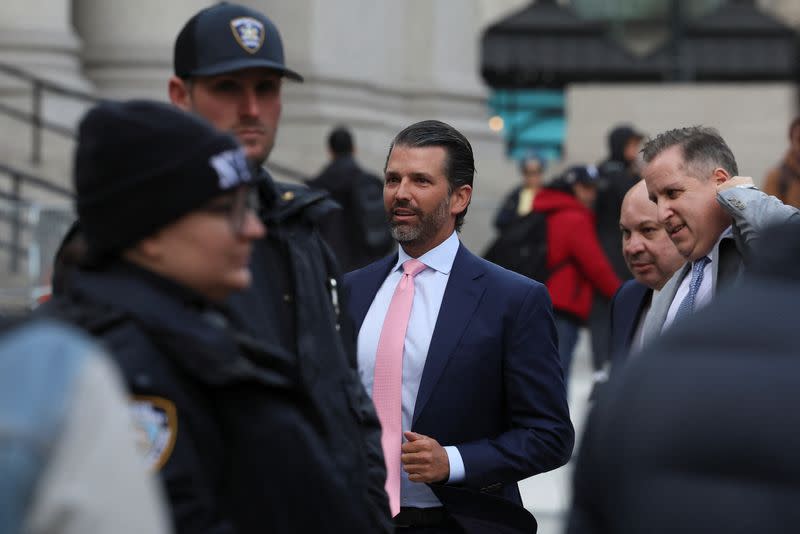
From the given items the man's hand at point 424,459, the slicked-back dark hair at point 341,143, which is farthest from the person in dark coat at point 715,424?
the slicked-back dark hair at point 341,143

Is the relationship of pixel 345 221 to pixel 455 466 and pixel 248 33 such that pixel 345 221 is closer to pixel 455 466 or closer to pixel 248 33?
pixel 455 466

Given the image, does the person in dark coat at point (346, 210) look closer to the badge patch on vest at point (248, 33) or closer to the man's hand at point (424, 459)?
the man's hand at point (424, 459)

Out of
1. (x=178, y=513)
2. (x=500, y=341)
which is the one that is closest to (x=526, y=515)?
(x=500, y=341)

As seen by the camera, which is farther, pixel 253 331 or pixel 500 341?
pixel 500 341

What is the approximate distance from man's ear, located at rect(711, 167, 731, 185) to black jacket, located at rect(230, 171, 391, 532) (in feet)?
5.09

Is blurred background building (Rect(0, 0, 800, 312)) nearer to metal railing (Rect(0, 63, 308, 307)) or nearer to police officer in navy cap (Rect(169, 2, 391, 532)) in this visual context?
metal railing (Rect(0, 63, 308, 307))

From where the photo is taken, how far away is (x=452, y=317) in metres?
5.16

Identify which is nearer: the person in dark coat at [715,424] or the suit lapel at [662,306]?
the person in dark coat at [715,424]

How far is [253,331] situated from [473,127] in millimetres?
15382

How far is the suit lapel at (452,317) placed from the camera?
507 cm

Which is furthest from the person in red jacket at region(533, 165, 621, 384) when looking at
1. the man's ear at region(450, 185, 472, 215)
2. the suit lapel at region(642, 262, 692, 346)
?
the suit lapel at region(642, 262, 692, 346)

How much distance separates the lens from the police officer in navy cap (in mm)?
3770

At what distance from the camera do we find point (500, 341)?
16.9ft

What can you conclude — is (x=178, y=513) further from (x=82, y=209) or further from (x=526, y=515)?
(x=526, y=515)
